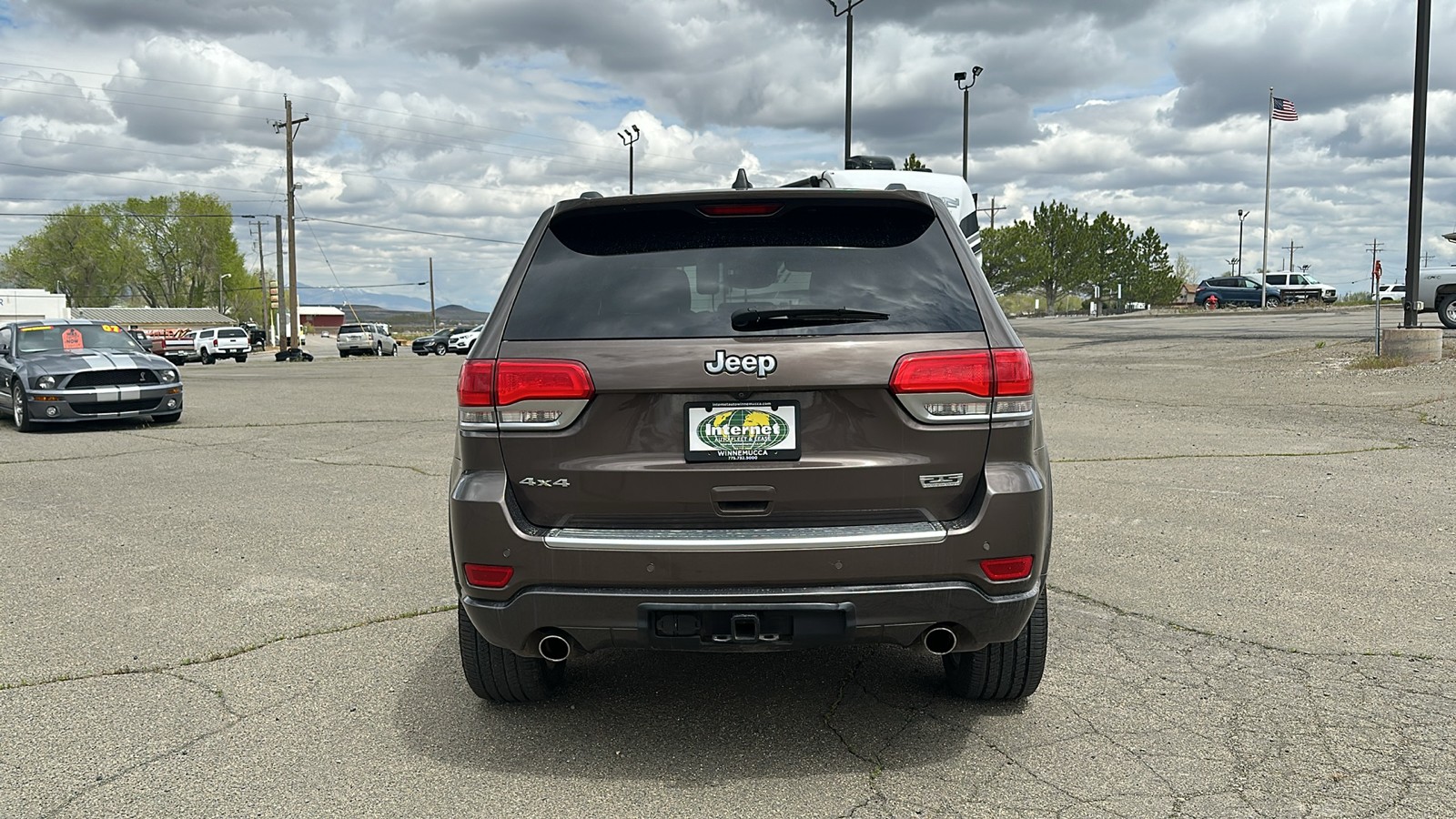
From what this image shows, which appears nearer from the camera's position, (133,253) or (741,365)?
(741,365)

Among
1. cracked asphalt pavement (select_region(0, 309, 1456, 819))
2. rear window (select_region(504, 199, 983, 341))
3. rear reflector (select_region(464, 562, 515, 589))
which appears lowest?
cracked asphalt pavement (select_region(0, 309, 1456, 819))

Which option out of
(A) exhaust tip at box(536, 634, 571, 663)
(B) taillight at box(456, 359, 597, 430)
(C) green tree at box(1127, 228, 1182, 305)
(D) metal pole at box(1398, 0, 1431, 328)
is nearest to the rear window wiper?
(B) taillight at box(456, 359, 597, 430)

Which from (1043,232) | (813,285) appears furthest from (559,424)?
(1043,232)

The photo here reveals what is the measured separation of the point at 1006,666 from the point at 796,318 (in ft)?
4.87

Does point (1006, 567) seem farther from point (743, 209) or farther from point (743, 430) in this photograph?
point (743, 209)

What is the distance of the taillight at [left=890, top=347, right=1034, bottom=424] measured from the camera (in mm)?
3322

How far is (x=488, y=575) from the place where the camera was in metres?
3.42

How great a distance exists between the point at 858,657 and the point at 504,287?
7.04ft

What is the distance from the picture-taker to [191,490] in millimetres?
8945

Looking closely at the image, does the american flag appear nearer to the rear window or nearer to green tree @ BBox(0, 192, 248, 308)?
the rear window

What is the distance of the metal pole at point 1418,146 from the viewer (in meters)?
15.9

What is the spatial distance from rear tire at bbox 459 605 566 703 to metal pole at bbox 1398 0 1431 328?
16.6 m

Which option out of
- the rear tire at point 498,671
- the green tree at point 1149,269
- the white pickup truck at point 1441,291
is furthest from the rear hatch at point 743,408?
the green tree at point 1149,269

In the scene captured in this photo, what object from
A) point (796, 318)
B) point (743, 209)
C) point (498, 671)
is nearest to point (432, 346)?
point (498, 671)
